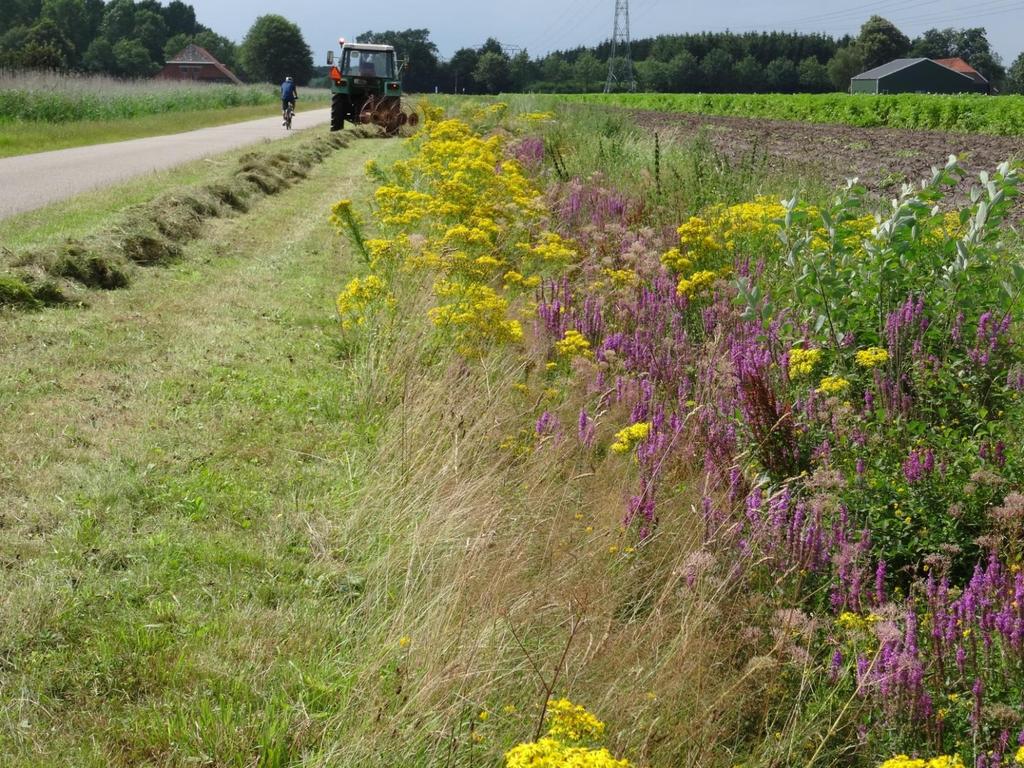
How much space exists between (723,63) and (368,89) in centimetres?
9992

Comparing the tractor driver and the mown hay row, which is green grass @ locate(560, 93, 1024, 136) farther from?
the mown hay row

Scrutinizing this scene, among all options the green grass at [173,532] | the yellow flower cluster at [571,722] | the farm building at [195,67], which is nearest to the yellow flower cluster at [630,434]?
the green grass at [173,532]

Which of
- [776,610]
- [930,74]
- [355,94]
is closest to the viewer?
[776,610]

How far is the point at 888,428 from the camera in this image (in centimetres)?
384

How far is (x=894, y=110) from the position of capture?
36531 mm

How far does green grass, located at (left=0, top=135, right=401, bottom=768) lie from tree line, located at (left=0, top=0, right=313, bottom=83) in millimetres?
95690

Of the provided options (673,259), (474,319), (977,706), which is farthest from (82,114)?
(977,706)

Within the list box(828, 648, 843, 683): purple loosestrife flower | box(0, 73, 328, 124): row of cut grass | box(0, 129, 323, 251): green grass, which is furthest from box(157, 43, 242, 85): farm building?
box(828, 648, 843, 683): purple loosestrife flower

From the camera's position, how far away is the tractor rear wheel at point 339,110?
27281mm

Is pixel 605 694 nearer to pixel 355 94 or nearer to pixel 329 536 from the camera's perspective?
pixel 329 536

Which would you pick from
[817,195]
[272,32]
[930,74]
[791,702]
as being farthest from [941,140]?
[272,32]

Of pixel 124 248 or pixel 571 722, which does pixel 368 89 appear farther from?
pixel 571 722

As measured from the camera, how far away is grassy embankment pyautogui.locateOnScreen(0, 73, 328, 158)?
21938 millimetres

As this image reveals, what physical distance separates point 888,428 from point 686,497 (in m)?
0.88
